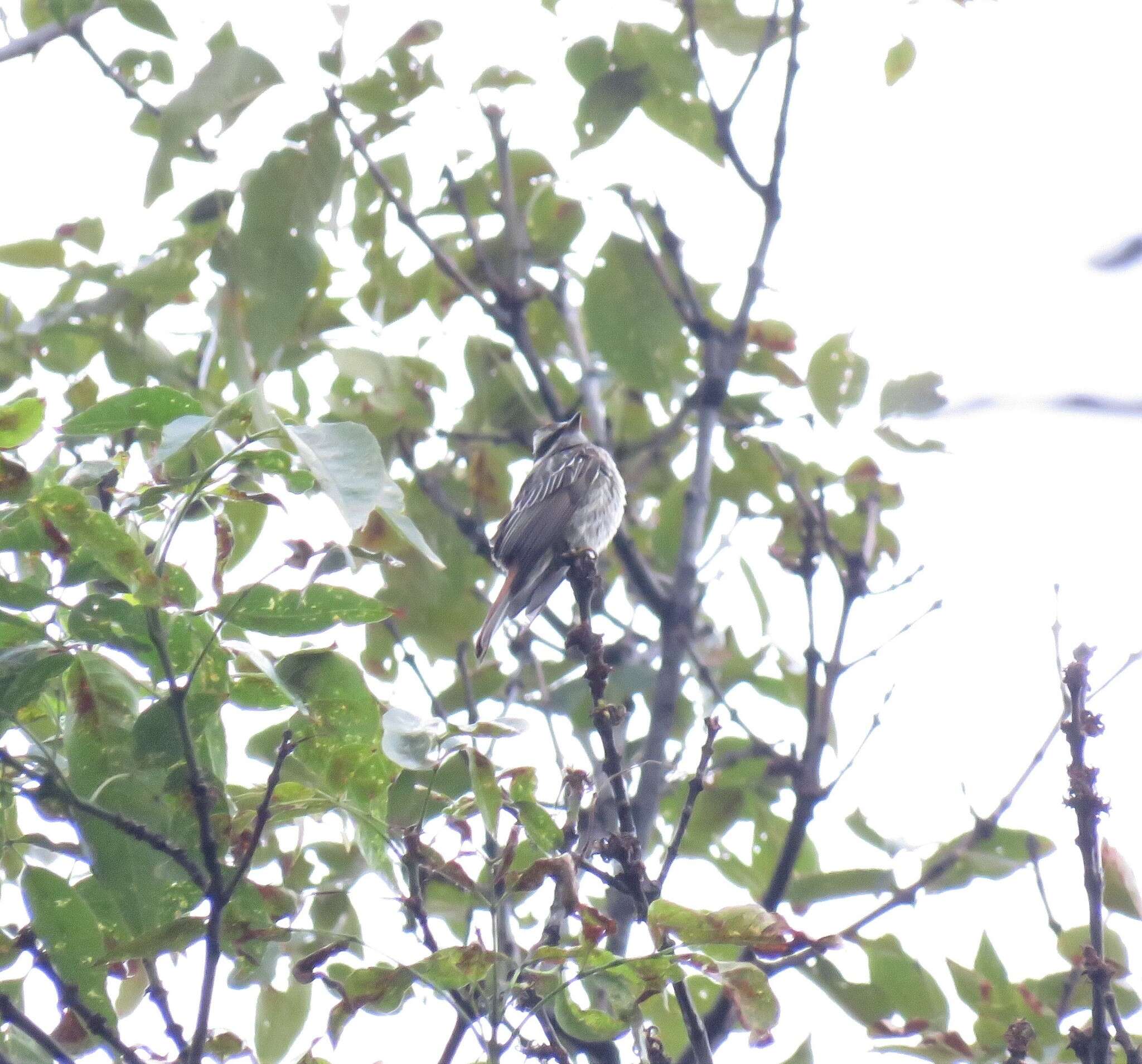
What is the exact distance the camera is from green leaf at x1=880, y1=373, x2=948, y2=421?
4680 mm

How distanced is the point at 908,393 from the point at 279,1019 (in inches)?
119

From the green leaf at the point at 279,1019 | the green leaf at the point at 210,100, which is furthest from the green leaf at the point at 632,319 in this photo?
→ the green leaf at the point at 279,1019

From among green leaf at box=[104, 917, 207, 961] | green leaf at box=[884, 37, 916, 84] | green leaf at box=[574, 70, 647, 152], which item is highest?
green leaf at box=[884, 37, 916, 84]

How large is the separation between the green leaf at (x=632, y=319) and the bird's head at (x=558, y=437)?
3.95 feet

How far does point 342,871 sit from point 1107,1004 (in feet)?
6.98

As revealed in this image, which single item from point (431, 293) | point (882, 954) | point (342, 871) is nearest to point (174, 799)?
point (342, 871)

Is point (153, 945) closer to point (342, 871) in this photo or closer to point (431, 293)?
point (342, 871)

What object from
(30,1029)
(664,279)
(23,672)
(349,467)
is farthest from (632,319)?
(30,1029)

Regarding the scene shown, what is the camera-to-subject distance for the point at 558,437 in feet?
22.4

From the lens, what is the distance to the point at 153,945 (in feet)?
7.74

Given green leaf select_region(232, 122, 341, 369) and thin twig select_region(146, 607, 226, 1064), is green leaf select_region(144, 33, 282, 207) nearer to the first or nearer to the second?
green leaf select_region(232, 122, 341, 369)

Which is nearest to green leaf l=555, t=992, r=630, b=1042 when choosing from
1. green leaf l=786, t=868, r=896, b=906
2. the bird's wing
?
green leaf l=786, t=868, r=896, b=906

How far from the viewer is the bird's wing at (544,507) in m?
6.53

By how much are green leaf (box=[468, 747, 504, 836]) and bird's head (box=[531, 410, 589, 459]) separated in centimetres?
384
